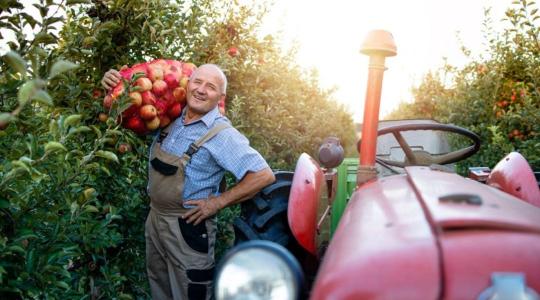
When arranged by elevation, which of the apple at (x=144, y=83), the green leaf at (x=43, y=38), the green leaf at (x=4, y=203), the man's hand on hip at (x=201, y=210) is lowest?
the man's hand on hip at (x=201, y=210)

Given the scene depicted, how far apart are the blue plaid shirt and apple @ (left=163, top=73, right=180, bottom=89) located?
21 centimetres

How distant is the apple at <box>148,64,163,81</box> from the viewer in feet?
10.5

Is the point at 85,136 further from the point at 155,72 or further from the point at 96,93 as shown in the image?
the point at 155,72

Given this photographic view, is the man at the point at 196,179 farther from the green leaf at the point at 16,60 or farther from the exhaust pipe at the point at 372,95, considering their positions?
the green leaf at the point at 16,60

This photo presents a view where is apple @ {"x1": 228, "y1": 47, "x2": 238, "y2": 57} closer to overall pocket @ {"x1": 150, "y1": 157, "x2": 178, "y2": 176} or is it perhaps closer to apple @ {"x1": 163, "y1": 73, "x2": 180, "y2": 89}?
apple @ {"x1": 163, "y1": 73, "x2": 180, "y2": 89}

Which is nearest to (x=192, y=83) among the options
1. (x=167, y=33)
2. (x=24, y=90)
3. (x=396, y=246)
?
(x=167, y=33)

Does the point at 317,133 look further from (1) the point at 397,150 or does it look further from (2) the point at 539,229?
(2) the point at 539,229

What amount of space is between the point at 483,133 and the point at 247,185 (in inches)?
191

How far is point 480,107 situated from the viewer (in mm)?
7617

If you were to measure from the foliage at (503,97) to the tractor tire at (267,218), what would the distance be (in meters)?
3.37

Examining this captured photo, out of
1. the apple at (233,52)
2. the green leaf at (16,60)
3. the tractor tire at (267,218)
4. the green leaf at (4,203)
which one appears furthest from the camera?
the apple at (233,52)

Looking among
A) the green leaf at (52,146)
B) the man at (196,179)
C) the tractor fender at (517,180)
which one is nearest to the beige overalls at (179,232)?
the man at (196,179)

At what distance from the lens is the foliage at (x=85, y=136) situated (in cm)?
219

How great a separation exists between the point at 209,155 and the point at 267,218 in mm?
470
